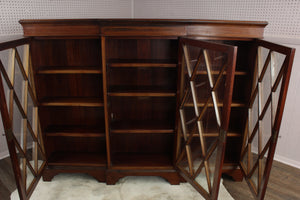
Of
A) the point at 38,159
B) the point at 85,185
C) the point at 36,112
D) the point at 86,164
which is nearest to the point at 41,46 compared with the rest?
the point at 36,112

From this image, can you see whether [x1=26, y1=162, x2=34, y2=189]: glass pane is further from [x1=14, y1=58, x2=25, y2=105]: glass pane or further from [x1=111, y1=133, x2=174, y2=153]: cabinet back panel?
[x1=111, y1=133, x2=174, y2=153]: cabinet back panel

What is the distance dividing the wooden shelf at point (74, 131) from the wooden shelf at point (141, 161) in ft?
0.92

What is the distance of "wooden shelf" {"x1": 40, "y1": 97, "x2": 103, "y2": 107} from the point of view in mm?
1750

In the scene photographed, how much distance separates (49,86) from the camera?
Result: 190 cm

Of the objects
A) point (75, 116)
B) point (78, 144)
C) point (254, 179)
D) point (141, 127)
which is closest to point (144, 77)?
point (141, 127)

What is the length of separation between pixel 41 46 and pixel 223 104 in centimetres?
141

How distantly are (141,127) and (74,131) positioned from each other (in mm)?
544

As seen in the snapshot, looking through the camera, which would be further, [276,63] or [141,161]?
[141,161]

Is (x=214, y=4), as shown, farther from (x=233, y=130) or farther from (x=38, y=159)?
(x=38, y=159)

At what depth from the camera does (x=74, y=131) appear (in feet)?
6.17

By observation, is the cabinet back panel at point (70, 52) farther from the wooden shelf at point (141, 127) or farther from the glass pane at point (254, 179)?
the glass pane at point (254, 179)

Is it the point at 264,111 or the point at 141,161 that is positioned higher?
the point at 264,111

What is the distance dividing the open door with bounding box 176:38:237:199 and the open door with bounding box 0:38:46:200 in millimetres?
1044

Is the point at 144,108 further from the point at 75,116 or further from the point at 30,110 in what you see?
the point at 30,110
